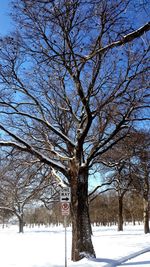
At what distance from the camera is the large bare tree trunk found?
1568 centimetres

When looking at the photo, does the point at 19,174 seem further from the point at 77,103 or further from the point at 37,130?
the point at 77,103

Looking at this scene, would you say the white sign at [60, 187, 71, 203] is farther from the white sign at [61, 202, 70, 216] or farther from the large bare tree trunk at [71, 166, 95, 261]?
the large bare tree trunk at [71, 166, 95, 261]

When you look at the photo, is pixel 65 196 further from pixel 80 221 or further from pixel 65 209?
pixel 80 221

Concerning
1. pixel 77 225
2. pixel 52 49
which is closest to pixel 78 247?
pixel 77 225

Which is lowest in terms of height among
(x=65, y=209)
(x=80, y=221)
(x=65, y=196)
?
(x=80, y=221)

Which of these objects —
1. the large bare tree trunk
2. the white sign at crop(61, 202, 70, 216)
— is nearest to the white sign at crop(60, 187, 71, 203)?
the white sign at crop(61, 202, 70, 216)

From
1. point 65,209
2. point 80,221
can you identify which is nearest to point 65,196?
point 65,209

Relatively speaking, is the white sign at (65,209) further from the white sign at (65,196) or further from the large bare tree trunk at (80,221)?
the large bare tree trunk at (80,221)

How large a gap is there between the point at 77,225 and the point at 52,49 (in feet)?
23.8

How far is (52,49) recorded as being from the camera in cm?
1444

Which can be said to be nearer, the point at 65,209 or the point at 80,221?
the point at 65,209

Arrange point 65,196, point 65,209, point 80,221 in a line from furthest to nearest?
point 80,221 < point 65,196 < point 65,209

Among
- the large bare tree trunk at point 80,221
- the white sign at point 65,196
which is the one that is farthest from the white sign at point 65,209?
the large bare tree trunk at point 80,221

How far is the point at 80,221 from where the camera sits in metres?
16.1
